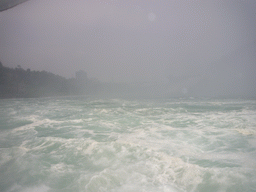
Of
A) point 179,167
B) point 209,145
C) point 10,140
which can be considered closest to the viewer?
point 179,167

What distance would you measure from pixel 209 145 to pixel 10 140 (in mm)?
7577

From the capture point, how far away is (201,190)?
2756 millimetres

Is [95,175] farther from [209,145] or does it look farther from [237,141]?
[237,141]

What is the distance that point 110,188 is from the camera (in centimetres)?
289

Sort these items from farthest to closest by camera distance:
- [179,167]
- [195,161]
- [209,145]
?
[209,145]
[195,161]
[179,167]

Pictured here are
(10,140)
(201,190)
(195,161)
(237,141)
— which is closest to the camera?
(201,190)

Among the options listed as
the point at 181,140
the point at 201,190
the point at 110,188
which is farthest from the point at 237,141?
the point at 110,188

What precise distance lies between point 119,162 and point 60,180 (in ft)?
4.81

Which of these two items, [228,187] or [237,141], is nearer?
[228,187]

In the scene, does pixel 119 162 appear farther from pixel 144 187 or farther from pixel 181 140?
pixel 181 140

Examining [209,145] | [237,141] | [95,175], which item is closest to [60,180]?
[95,175]

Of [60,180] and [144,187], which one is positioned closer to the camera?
[144,187]

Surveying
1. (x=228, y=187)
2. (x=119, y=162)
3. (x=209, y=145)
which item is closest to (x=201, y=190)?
(x=228, y=187)

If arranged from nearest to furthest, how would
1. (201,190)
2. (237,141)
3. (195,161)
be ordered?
(201,190)
(195,161)
(237,141)
